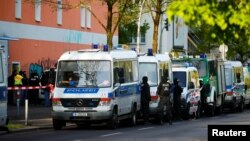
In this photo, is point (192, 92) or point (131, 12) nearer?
point (192, 92)

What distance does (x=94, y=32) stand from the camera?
58.0 metres

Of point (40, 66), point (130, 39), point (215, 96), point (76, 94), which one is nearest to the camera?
point (76, 94)

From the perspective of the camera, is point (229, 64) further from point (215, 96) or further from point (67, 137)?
point (67, 137)

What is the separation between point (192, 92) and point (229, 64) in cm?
906

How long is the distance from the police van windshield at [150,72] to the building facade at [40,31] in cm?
968

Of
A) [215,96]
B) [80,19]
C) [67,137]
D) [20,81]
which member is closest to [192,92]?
[215,96]

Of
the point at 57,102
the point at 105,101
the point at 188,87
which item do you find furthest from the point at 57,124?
the point at 188,87

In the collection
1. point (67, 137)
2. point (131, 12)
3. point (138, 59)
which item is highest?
point (131, 12)

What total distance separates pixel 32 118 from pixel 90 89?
632 centimetres

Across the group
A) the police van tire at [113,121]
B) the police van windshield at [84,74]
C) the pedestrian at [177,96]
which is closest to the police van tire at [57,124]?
the police van windshield at [84,74]

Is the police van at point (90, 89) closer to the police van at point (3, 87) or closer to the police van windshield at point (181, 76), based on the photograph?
the police van at point (3, 87)

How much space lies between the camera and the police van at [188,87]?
3425 centimetres

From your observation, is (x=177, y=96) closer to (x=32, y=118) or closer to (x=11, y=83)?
(x=32, y=118)

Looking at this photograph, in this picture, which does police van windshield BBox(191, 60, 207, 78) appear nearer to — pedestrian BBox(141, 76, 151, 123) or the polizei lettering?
pedestrian BBox(141, 76, 151, 123)
